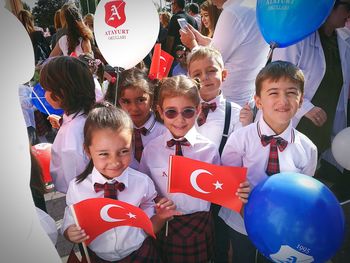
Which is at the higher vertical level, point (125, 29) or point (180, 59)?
point (125, 29)

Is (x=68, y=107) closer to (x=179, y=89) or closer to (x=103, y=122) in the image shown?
(x=103, y=122)

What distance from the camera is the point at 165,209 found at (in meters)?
1.55

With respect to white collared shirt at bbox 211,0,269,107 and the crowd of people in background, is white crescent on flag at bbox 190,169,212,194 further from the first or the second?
white collared shirt at bbox 211,0,269,107

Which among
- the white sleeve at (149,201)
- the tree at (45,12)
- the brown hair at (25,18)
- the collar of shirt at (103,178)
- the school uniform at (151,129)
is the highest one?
the tree at (45,12)

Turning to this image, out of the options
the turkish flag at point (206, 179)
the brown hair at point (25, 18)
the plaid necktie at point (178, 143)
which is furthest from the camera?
the brown hair at point (25, 18)

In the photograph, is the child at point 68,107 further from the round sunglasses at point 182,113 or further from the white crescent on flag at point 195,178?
the white crescent on flag at point 195,178

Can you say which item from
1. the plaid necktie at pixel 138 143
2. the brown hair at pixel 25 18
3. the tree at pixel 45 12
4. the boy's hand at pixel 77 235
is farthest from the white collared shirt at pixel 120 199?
the tree at pixel 45 12

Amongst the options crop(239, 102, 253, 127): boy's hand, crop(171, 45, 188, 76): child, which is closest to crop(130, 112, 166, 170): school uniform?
crop(239, 102, 253, 127): boy's hand

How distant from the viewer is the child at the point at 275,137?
5.59 ft

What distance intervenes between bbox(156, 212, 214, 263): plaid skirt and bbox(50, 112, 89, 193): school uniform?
66 cm

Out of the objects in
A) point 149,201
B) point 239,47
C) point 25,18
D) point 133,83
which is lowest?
point 149,201

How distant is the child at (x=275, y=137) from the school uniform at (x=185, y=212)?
19 centimetres

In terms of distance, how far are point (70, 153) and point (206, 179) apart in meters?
0.86

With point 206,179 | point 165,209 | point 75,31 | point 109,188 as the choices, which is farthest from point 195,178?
point 75,31
